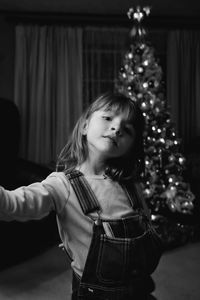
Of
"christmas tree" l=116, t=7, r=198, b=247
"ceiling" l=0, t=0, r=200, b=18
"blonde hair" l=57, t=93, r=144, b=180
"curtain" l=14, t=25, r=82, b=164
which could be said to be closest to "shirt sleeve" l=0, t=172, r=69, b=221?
"blonde hair" l=57, t=93, r=144, b=180

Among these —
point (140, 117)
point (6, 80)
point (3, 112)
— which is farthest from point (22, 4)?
point (140, 117)

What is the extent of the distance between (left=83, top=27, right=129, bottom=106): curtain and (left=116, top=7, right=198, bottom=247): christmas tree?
1.43m

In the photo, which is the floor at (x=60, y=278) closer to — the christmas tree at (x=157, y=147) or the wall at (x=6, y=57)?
the christmas tree at (x=157, y=147)

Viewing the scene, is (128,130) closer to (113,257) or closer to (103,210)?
(103,210)

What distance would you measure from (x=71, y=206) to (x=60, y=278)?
1471 millimetres

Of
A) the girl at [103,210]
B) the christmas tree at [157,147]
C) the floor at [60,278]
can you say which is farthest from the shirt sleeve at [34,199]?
the christmas tree at [157,147]

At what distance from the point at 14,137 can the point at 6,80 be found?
89cm

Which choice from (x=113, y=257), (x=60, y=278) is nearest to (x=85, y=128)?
(x=113, y=257)

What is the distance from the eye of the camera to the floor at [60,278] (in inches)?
81.1

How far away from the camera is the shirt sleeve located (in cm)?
87

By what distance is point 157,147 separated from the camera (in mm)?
3090

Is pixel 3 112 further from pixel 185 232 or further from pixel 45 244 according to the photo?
pixel 185 232

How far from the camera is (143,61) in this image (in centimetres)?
312

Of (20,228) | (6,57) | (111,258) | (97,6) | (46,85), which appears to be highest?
(97,6)
